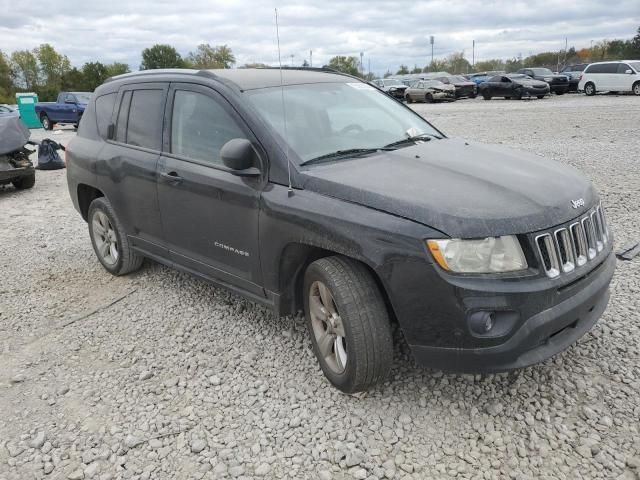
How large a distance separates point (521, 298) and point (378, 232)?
0.73 m

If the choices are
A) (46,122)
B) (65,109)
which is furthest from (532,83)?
(46,122)

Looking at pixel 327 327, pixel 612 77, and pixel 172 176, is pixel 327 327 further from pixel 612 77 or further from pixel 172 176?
pixel 612 77

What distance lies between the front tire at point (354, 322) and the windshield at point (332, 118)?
77 cm

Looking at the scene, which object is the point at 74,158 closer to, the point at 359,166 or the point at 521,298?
the point at 359,166

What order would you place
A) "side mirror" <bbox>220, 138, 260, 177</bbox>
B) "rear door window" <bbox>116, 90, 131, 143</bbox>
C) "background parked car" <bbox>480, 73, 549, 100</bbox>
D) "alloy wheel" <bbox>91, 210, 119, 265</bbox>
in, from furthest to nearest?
"background parked car" <bbox>480, 73, 549, 100</bbox> → "alloy wheel" <bbox>91, 210, 119, 265</bbox> → "rear door window" <bbox>116, 90, 131, 143</bbox> → "side mirror" <bbox>220, 138, 260, 177</bbox>

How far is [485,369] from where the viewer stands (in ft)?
8.68

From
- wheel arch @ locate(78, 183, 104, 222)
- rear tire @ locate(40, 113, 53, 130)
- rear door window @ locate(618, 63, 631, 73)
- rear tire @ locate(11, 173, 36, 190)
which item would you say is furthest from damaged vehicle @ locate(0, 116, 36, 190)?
rear door window @ locate(618, 63, 631, 73)

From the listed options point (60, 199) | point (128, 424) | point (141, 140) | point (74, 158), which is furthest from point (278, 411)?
point (60, 199)

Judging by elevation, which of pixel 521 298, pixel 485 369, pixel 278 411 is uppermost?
pixel 521 298

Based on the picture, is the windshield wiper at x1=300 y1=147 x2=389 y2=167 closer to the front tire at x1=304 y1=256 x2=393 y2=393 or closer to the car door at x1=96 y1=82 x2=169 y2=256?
the front tire at x1=304 y1=256 x2=393 y2=393

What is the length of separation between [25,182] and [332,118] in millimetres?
8662

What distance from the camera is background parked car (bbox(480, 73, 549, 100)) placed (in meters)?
26.6

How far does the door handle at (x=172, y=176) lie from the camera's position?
3.91 meters

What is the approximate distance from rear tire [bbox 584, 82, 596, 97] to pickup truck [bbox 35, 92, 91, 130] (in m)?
23.4
